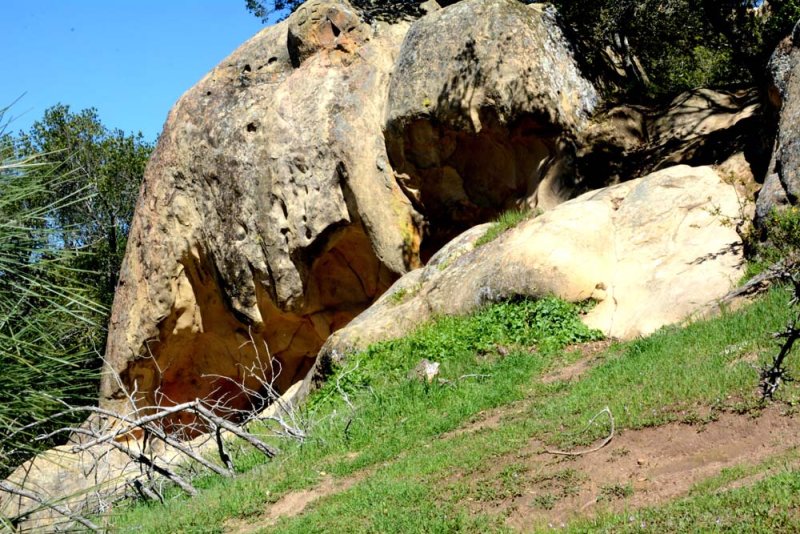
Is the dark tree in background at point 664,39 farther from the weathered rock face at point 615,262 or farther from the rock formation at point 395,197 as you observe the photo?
the weathered rock face at point 615,262

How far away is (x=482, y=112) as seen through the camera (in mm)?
14867

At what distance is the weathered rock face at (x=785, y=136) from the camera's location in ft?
32.8

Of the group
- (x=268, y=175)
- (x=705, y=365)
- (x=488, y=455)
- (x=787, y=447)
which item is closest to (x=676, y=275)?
(x=705, y=365)

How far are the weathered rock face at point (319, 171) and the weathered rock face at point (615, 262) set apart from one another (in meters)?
2.62

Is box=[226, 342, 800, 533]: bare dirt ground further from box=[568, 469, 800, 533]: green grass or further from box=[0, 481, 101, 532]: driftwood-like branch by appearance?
box=[0, 481, 101, 532]: driftwood-like branch

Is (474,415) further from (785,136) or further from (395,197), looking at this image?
(395,197)

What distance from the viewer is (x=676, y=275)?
10.6 meters

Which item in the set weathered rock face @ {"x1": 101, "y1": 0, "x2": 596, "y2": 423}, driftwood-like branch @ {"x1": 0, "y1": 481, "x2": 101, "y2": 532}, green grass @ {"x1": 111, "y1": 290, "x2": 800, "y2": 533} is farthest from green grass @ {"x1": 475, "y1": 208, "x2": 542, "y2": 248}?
driftwood-like branch @ {"x1": 0, "y1": 481, "x2": 101, "y2": 532}

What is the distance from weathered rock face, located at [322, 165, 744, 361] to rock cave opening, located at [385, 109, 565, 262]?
2058mm

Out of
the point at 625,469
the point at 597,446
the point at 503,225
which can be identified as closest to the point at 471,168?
the point at 503,225

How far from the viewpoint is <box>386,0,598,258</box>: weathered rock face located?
572 inches

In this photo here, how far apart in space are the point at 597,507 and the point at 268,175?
11830mm

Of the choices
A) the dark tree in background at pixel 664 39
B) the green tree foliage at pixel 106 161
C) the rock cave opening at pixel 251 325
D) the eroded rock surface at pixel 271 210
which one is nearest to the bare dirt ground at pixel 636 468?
the dark tree in background at pixel 664 39

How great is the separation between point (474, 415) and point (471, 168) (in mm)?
7481
